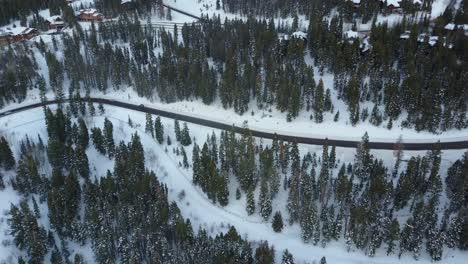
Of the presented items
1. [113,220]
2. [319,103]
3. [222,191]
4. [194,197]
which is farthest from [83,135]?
[319,103]

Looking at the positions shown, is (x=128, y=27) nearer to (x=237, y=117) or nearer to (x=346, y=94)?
(x=237, y=117)

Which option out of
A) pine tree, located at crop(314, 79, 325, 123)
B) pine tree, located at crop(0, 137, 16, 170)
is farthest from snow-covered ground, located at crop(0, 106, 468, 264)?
pine tree, located at crop(314, 79, 325, 123)

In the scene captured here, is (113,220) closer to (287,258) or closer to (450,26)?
(287,258)

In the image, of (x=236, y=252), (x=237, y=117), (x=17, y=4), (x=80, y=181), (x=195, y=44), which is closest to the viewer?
(x=236, y=252)

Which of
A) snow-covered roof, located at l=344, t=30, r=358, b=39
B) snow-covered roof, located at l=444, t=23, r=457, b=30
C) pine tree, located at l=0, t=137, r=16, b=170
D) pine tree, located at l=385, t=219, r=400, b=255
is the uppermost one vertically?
snow-covered roof, located at l=444, t=23, r=457, b=30

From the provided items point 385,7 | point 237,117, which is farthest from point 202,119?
point 385,7

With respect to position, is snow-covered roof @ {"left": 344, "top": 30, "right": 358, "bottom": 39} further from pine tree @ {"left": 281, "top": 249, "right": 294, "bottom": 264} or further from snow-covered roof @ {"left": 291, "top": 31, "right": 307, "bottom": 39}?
pine tree @ {"left": 281, "top": 249, "right": 294, "bottom": 264}

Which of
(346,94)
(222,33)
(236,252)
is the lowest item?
(236,252)
